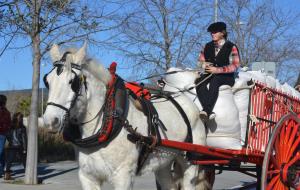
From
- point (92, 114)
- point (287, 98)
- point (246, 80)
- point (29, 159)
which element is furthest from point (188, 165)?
point (29, 159)

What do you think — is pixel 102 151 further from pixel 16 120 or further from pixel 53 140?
pixel 53 140

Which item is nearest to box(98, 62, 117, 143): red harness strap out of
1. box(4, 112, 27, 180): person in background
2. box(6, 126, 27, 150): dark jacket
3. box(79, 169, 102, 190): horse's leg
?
box(79, 169, 102, 190): horse's leg

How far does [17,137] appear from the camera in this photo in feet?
44.4

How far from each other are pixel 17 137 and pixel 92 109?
27.7 ft

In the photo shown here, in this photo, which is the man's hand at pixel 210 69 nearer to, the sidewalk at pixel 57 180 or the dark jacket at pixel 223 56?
the dark jacket at pixel 223 56

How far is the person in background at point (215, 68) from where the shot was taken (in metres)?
7.06

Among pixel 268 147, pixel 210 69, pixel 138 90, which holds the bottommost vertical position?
pixel 268 147

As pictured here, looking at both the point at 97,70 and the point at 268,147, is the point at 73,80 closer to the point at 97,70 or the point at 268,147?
the point at 97,70

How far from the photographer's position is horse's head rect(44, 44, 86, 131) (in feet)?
16.7

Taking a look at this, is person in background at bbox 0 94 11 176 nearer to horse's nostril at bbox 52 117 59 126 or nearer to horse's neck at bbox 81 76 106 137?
horse's neck at bbox 81 76 106 137

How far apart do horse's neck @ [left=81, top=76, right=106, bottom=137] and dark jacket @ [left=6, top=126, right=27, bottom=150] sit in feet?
26.3

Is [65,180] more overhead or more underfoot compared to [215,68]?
more underfoot

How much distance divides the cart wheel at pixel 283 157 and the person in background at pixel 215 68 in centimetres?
92

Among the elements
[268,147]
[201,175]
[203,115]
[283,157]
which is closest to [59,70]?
[203,115]
